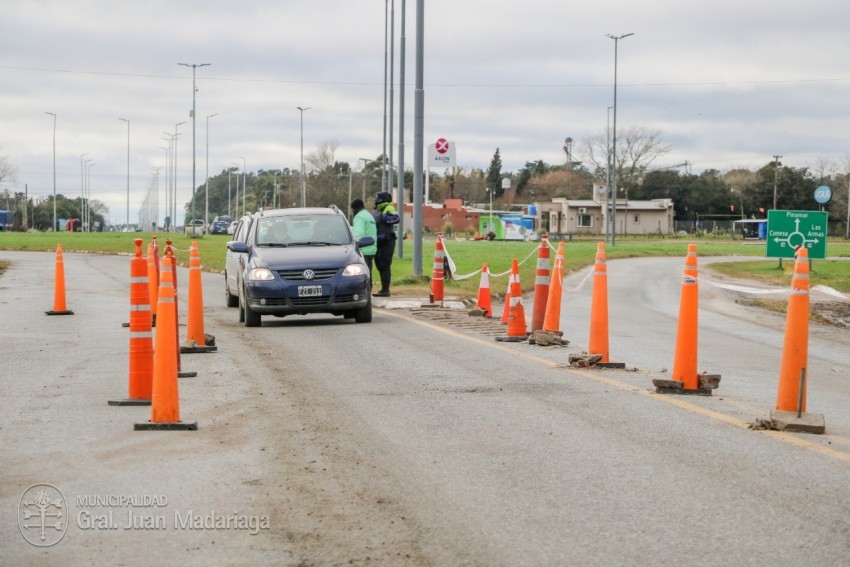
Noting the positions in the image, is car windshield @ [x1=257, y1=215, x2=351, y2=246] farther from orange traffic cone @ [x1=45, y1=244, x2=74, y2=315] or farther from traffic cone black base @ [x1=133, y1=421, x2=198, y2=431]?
traffic cone black base @ [x1=133, y1=421, x2=198, y2=431]

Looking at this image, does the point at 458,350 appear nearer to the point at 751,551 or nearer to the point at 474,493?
the point at 474,493

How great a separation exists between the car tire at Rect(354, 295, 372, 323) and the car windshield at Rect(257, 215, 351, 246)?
120 cm

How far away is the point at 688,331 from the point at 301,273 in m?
8.11

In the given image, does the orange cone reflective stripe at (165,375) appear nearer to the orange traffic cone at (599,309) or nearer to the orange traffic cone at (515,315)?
the orange traffic cone at (599,309)

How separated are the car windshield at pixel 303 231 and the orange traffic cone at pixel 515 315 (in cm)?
414

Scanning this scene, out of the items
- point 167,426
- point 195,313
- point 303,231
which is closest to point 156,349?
point 167,426

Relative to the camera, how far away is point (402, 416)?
8922 millimetres

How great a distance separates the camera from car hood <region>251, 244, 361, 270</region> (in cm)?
1706

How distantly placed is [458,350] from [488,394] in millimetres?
3515

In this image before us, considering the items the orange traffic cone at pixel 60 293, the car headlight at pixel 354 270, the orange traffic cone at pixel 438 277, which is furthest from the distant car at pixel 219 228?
the car headlight at pixel 354 270

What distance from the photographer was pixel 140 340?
31.4ft

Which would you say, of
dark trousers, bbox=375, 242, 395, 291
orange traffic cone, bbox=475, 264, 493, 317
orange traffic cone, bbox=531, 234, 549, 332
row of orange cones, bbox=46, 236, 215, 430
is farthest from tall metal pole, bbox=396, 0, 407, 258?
row of orange cones, bbox=46, 236, 215, 430

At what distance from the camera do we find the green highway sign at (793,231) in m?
36.5

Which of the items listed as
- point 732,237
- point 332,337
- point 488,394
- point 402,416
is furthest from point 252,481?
point 732,237
